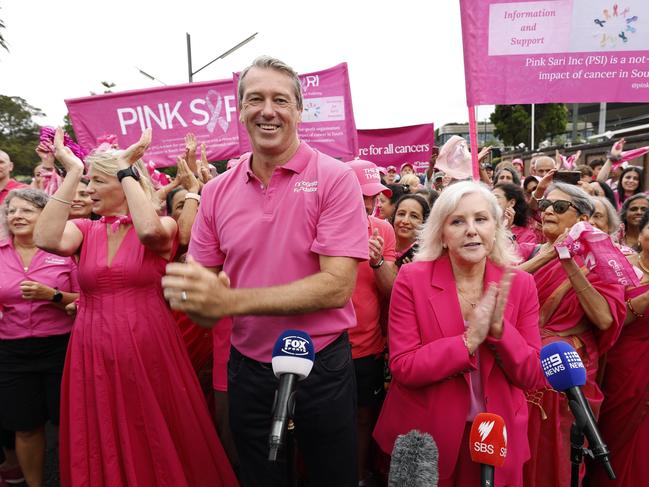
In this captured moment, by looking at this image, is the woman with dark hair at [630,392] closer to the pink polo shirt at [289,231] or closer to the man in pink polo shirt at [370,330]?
the man in pink polo shirt at [370,330]

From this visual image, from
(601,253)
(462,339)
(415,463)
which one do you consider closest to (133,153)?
(462,339)

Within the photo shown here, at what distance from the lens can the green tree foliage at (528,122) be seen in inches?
1394

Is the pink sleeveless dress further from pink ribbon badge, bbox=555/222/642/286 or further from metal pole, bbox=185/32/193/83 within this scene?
metal pole, bbox=185/32/193/83

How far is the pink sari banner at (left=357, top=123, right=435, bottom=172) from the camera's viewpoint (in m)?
8.98

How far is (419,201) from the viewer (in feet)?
12.4

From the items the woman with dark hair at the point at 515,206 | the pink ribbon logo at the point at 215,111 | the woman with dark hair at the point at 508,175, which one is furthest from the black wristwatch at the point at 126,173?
the woman with dark hair at the point at 508,175

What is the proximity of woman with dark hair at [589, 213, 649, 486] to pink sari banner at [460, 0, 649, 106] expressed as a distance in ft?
6.01

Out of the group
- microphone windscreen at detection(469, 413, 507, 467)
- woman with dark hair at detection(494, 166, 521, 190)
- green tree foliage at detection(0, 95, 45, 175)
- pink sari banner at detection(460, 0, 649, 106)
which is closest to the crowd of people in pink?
microphone windscreen at detection(469, 413, 507, 467)

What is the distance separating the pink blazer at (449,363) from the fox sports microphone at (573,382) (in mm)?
410

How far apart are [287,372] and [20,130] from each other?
42246 mm

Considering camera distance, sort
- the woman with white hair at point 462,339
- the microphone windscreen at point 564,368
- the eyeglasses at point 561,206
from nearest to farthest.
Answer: the microphone windscreen at point 564,368 → the woman with white hair at point 462,339 → the eyeglasses at point 561,206

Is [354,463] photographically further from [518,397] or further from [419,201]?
[419,201]

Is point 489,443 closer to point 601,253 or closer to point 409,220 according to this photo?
point 601,253

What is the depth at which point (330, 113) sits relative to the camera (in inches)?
254
